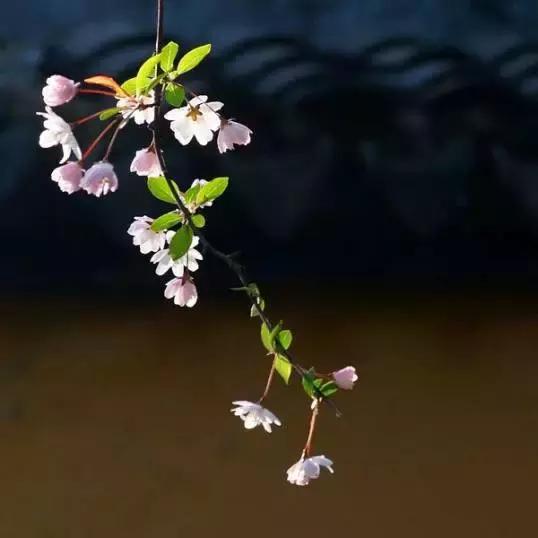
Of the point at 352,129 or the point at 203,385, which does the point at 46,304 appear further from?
the point at 352,129

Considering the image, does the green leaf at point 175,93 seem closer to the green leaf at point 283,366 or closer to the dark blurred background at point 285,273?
the green leaf at point 283,366

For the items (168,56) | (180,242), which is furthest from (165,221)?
(168,56)

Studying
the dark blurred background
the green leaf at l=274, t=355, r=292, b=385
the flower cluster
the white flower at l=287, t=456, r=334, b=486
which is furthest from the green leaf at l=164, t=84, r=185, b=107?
the dark blurred background

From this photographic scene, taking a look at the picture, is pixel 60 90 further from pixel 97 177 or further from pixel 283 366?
pixel 283 366

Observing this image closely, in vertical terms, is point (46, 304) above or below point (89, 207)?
below

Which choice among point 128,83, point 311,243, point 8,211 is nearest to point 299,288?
point 311,243

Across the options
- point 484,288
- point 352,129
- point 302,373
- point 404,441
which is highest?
point 352,129

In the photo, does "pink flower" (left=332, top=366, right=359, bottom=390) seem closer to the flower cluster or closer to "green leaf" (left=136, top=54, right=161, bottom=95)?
the flower cluster
